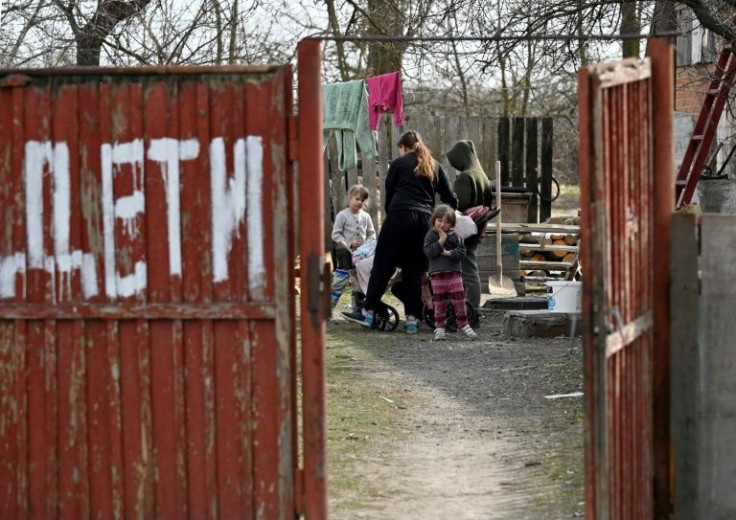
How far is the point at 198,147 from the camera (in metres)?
4.98

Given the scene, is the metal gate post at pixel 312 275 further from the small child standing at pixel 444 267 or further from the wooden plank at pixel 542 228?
the wooden plank at pixel 542 228

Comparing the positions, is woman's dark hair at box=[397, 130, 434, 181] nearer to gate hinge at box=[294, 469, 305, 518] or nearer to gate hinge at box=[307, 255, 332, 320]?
gate hinge at box=[307, 255, 332, 320]

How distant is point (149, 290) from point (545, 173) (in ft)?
54.2

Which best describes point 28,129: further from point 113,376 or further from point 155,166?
point 113,376

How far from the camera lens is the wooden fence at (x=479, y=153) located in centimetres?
1888

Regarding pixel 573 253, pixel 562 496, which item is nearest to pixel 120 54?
pixel 573 253

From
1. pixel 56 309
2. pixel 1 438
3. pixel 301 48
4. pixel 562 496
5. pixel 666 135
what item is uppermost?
pixel 301 48

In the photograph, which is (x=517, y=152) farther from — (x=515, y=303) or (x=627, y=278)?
(x=627, y=278)

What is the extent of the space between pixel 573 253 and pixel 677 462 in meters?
12.7

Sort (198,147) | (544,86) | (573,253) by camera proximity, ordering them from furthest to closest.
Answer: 1. (544,86)
2. (573,253)
3. (198,147)

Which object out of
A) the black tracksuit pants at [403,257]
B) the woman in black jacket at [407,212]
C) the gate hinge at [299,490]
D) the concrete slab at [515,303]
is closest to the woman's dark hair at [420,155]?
the woman in black jacket at [407,212]

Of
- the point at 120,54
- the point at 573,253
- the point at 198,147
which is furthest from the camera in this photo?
the point at 573,253

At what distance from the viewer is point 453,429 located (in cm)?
841

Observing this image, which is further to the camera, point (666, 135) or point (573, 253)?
point (573, 253)
